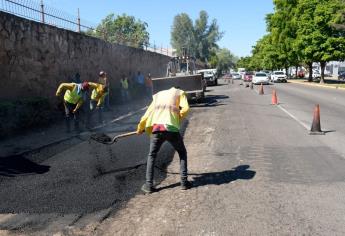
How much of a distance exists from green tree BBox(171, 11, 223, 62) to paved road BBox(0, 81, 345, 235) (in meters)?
106

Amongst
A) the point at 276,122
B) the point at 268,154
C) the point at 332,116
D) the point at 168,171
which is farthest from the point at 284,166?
the point at 332,116

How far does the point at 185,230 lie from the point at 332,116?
12.5 meters

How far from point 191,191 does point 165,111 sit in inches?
46.7

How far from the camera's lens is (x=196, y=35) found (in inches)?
4611

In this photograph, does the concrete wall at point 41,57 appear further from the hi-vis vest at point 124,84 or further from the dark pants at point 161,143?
the dark pants at point 161,143

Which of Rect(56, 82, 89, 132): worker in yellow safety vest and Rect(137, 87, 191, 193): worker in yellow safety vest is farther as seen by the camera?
Rect(56, 82, 89, 132): worker in yellow safety vest

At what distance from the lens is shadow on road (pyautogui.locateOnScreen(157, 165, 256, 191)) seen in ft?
22.3

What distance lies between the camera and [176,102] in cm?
657

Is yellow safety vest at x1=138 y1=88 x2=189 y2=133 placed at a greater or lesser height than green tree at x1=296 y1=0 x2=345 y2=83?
lesser

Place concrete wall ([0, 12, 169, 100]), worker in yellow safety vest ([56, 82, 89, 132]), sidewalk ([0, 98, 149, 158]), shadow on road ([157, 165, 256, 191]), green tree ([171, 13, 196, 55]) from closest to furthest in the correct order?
shadow on road ([157, 165, 256, 191]) < sidewalk ([0, 98, 149, 158]) < worker in yellow safety vest ([56, 82, 89, 132]) < concrete wall ([0, 12, 169, 100]) < green tree ([171, 13, 196, 55])

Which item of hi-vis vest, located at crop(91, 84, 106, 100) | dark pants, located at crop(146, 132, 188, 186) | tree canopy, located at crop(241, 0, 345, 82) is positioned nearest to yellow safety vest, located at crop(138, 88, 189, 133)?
dark pants, located at crop(146, 132, 188, 186)

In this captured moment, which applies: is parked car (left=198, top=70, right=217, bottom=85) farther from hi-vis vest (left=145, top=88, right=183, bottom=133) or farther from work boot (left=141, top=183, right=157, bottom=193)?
work boot (left=141, top=183, right=157, bottom=193)

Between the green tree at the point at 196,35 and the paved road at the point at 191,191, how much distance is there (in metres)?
106

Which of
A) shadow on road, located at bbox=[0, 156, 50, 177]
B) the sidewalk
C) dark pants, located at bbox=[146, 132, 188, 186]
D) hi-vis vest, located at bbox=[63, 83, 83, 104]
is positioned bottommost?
the sidewalk
